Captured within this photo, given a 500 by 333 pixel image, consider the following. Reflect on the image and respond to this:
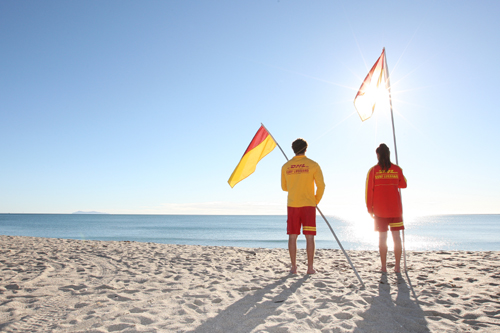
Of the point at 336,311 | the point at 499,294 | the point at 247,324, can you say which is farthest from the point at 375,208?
the point at 247,324

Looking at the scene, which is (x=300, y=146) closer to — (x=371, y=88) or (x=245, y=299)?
(x=371, y=88)

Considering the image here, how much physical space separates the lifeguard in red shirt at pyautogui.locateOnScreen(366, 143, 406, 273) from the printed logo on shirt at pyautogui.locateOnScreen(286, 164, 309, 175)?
3.69ft

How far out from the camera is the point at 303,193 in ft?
14.3

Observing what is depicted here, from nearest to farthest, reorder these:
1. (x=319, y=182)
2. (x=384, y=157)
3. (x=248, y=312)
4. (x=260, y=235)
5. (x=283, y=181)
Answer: (x=248, y=312) < (x=319, y=182) < (x=384, y=157) < (x=283, y=181) < (x=260, y=235)

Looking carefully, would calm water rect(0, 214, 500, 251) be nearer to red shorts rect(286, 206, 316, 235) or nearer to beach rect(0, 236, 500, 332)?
beach rect(0, 236, 500, 332)

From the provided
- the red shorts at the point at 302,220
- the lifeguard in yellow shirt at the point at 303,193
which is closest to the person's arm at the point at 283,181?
the lifeguard in yellow shirt at the point at 303,193

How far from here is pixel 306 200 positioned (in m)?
4.36

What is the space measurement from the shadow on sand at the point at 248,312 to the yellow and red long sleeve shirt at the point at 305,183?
1240 mm

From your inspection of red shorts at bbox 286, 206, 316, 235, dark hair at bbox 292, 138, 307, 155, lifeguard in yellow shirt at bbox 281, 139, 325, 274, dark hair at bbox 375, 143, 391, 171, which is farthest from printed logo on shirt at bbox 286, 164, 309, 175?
dark hair at bbox 375, 143, 391, 171

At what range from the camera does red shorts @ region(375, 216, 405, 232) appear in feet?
14.4

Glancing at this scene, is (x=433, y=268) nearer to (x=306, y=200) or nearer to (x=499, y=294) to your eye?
(x=499, y=294)

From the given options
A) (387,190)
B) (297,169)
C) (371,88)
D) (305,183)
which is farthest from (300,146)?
(371,88)

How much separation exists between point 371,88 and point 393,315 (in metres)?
4.04

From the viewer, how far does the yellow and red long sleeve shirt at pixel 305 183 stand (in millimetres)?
4352
